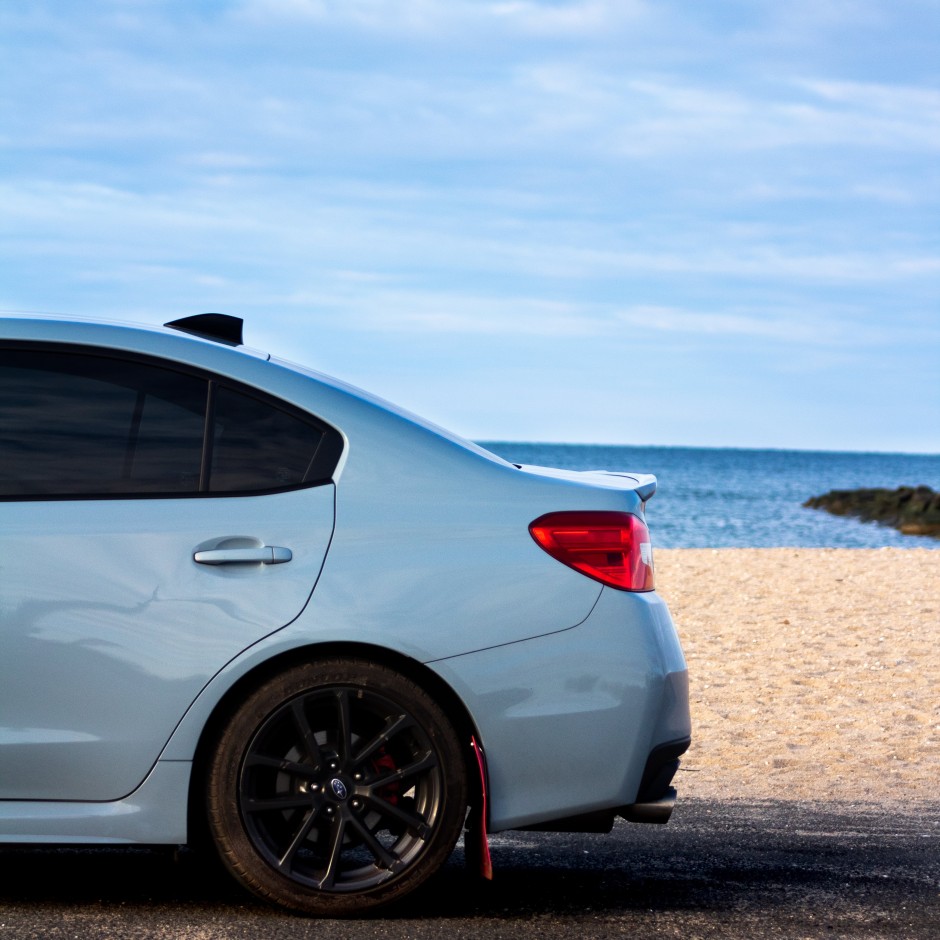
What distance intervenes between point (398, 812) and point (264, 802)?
40 cm

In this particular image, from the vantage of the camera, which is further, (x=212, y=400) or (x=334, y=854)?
(x=212, y=400)

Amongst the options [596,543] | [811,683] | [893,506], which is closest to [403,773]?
[596,543]

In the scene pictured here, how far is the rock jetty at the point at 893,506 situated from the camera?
158 feet

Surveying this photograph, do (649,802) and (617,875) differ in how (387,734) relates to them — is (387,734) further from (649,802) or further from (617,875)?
(617,875)

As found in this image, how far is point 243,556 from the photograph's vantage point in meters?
3.88

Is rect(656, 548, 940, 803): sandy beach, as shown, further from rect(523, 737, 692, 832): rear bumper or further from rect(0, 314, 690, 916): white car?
rect(0, 314, 690, 916): white car

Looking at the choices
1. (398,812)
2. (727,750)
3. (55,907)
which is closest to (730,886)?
(398,812)

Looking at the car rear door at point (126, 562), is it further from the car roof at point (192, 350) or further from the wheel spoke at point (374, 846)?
the wheel spoke at point (374, 846)

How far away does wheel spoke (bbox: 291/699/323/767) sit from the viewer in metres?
3.89

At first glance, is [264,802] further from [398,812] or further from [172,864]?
[172,864]

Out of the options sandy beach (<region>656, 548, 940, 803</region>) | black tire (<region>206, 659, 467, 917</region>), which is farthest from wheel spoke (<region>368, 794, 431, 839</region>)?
sandy beach (<region>656, 548, 940, 803</region>)

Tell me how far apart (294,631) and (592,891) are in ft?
4.98

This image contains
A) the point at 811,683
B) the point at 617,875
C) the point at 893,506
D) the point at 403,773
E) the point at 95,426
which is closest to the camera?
the point at 403,773

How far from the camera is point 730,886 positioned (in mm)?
4617
